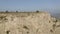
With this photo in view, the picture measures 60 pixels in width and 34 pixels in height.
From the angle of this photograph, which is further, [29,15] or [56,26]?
[56,26]

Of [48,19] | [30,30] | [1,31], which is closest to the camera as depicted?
[1,31]

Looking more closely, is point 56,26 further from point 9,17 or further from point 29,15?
point 9,17

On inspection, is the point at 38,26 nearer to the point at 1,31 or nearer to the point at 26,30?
the point at 26,30

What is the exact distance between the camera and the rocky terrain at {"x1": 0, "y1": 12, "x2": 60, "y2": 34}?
2839 cm

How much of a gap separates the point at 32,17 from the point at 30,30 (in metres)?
2.70

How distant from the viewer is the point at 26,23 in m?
31.1

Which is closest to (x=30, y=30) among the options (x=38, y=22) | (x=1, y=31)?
(x=38, y=22)

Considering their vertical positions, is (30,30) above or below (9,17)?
below

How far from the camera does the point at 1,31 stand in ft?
89.8

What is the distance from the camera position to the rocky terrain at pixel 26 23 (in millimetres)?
28391

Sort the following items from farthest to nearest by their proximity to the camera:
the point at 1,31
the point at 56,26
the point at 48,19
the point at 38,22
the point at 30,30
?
1. the point at 56,26
2. the point at 48,19
3. the point at 38,22
4. the point at 30,30
5. the point at 1,31

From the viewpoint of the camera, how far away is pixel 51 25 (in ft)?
120

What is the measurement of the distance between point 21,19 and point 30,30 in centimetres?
245

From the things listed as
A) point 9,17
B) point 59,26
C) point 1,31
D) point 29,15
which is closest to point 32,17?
point 29,15
